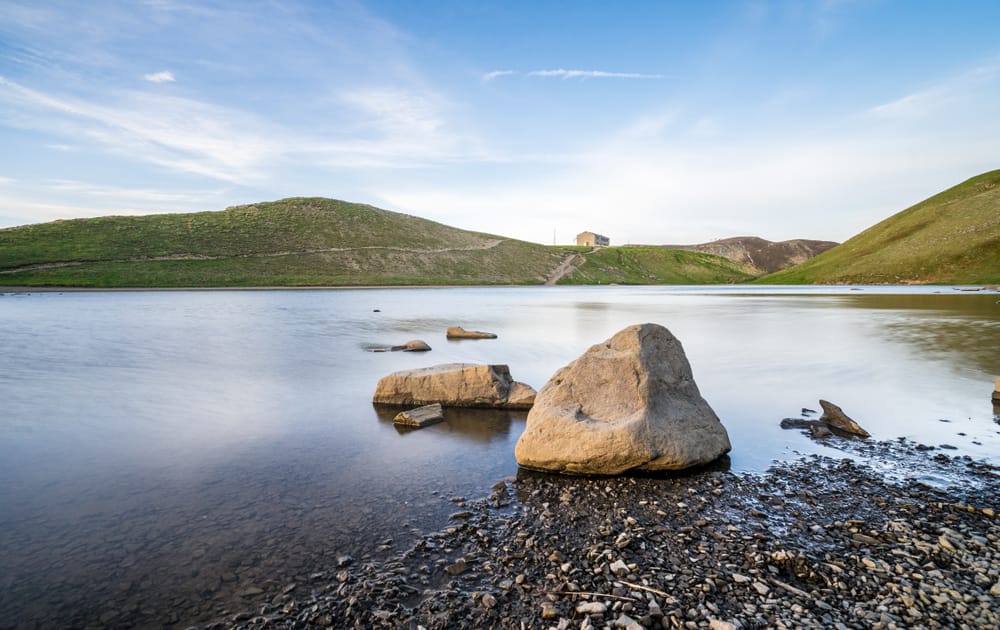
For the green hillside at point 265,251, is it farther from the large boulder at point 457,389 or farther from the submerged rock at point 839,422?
the submerged rock at point 839,422

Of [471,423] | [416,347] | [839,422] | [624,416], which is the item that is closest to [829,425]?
[839,422]

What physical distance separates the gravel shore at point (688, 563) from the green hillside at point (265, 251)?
105 meters

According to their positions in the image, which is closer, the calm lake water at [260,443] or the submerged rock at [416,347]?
the calm lake water at [260,443]

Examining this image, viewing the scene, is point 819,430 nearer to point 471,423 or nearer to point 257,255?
point 471,423

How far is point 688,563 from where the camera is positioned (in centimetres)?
629

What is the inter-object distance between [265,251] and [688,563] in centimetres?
13317

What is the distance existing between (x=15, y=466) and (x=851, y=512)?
15.0 meters

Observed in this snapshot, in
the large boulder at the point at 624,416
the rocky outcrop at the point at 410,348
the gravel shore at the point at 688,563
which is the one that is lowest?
the rocky outcrop at the point at 410,348

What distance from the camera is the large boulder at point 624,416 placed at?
9.30 meters

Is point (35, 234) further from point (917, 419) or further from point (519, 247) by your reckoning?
point (917, 419)

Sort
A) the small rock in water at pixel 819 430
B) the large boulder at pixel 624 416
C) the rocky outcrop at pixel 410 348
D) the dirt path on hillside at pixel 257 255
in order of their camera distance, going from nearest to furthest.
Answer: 1. the large boulder at pixel 624 416
2. the small rock in water at pixel 819 430
3. the rocky outcrop at pixel 410 348
4. the dirt path on hillside at pixel 257 255

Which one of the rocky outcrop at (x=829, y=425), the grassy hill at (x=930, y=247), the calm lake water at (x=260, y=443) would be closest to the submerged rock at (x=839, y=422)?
the rocky outcrop at (x=829, y=425)

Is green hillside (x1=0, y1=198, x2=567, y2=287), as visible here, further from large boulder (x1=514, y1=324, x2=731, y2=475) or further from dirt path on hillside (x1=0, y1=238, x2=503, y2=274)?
large boulder (x1=514, y1=324, x2=731, y2=475)

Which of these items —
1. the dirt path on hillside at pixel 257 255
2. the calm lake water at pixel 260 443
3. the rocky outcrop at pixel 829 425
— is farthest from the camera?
the dirt path on hillside at pixel 257 255
